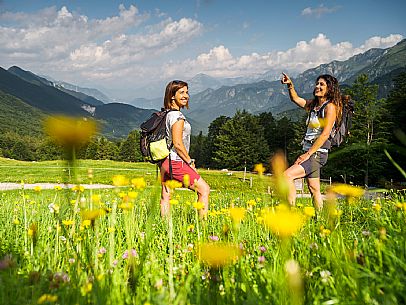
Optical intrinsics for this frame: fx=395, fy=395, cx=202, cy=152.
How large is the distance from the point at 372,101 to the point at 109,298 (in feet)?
156

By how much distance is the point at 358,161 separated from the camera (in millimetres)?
45969

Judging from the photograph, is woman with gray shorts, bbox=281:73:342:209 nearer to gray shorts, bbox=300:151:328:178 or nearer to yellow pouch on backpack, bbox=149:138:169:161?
gray shorts, bbox=300:151:328:178

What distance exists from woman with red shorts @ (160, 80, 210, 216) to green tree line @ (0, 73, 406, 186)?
2.97ft

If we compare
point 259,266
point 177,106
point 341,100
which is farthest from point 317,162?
point 259,266

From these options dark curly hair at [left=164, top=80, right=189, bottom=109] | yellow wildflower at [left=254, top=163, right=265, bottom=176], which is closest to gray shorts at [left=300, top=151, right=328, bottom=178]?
dark curly hair at [left=164, top=80, right=189, bottom=109]

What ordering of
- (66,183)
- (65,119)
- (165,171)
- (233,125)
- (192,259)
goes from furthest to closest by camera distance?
(233,125), (165,171), (192,259), (66,183), (65,119)

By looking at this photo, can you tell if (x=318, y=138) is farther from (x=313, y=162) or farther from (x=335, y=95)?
(x=335, y=95)

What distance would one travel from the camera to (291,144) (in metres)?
68.9

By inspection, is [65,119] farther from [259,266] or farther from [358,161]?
[358,161]

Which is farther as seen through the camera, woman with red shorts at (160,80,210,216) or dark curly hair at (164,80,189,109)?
dark curly hair at (164,80,189,109)

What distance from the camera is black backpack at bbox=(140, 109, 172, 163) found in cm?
479

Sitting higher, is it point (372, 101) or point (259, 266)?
point (372, 101)

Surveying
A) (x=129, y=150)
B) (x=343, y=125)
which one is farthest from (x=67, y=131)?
(x=129, y=150)

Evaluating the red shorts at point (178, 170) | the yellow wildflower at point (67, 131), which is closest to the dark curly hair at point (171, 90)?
the red shorts at point (178, 170)
